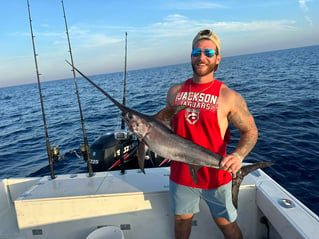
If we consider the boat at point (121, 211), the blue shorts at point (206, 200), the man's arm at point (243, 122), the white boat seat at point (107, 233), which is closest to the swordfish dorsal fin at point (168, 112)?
the man's arm at point (243, 122)

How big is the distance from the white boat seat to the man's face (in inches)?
88.3

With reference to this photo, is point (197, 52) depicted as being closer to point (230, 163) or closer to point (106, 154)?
point (230, 163)

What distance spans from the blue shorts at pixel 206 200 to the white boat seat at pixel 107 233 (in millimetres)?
826

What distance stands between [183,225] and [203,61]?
2002 mm

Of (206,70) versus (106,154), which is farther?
(106,154)

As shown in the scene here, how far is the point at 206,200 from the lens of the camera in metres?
2.41

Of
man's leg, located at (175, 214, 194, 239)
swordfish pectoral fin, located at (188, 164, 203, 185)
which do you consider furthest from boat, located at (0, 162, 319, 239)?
swordfish pectoral fin, located at (188, 164, 203, 185)

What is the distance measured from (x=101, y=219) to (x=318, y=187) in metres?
5.19

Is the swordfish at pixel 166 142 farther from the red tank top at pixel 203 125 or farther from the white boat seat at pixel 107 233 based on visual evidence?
the white boat seat at pixel 107 233

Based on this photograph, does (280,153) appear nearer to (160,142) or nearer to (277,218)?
(277,218)

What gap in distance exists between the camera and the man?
2217 millimetres

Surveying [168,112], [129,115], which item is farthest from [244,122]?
[129,115]

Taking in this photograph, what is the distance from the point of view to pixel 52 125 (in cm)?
1512

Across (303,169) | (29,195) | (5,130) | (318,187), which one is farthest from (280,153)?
(5,130)
